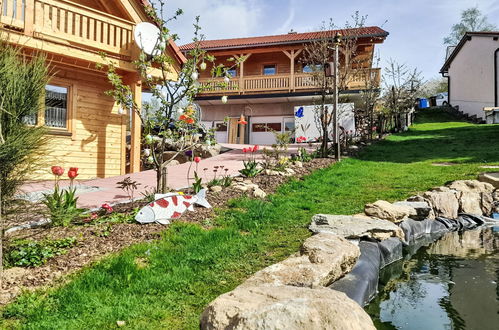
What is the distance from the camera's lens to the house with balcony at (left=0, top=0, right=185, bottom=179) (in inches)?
334

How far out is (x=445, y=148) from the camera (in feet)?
47.5

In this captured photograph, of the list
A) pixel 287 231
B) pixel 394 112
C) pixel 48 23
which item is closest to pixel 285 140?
pixel 287 231

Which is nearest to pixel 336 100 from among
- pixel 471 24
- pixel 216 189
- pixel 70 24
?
pixel 216 189

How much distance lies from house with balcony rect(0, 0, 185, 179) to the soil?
4.66 metres

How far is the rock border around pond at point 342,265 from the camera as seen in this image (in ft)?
5.74

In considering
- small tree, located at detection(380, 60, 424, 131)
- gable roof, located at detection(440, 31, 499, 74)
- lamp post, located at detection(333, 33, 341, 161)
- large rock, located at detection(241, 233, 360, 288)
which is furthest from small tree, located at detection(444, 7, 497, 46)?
large rock, located at detection(241, 233, 360, 288)

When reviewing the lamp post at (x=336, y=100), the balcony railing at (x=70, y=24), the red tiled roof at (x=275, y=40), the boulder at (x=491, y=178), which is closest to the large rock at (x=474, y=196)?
the boulder at (x=491, y=178)

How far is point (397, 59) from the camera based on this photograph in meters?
20.9

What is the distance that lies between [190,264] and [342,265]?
144 cm

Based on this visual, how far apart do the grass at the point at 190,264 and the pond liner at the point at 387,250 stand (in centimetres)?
85

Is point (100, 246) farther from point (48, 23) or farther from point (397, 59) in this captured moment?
point (397, 59)

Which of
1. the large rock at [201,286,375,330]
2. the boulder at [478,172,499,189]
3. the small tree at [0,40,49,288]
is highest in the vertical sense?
the small tree at [0,40,49,288]

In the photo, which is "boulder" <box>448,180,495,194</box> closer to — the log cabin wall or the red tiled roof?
the log cabin wall

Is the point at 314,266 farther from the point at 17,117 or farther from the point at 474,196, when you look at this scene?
the point at 474,196
